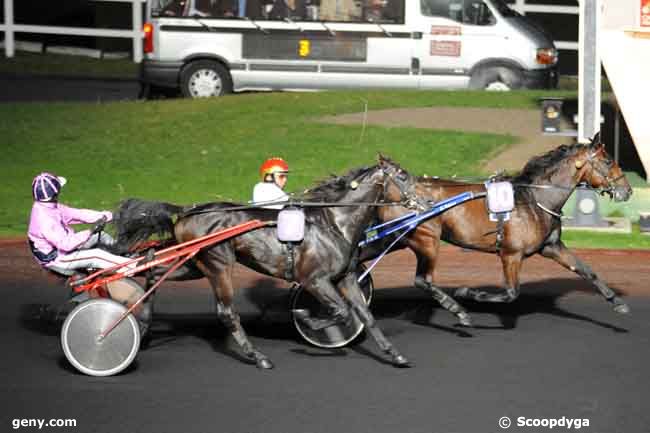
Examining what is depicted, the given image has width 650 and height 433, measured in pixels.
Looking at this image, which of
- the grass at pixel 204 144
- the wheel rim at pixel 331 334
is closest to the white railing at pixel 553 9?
the grass at pixel 204 144

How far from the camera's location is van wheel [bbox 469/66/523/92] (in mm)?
21125

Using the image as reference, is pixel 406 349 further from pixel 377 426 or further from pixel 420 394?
pixel 377 426

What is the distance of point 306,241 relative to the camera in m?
9.14

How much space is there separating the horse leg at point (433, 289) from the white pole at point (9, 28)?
1619 centimetres

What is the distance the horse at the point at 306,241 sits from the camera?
9094 millimetres

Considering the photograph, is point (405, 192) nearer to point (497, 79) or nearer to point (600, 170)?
point (600, 170)

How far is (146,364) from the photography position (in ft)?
30.1

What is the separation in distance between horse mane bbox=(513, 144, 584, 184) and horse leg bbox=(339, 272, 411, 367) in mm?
2191

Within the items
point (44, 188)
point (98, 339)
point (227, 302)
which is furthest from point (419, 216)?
point (44, 188)

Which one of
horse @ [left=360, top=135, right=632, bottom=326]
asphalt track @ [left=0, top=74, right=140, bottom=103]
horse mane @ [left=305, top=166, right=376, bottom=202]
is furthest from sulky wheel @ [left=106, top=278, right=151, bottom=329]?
asphalt track @ [left=0, top=74, right=140, bottom=103]

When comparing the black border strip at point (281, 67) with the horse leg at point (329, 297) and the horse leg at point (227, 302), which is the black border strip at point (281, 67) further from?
the horse leg at point (329, 297)

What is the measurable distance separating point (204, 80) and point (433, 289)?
11.5m

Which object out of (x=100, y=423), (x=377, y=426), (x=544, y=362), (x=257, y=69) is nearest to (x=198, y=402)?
(x=100, y=423)

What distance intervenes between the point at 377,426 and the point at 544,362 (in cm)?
206
